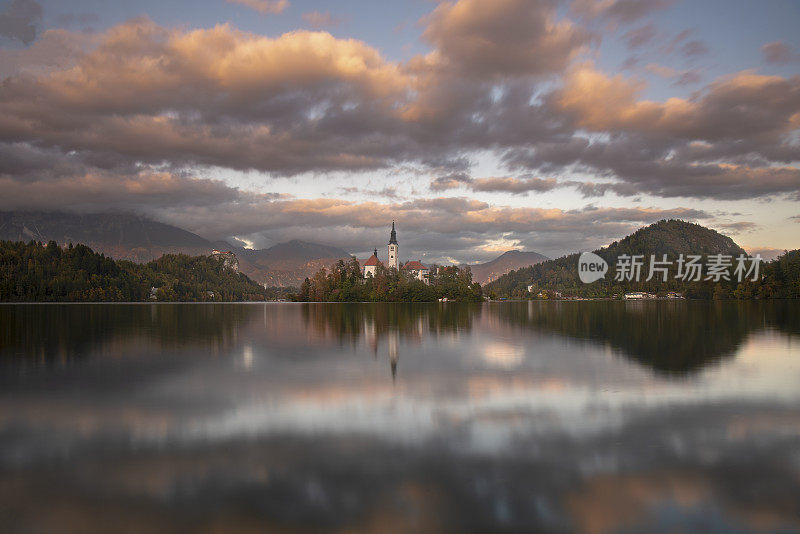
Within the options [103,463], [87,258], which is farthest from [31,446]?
[87,258]

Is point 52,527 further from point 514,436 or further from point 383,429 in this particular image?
point 514,436

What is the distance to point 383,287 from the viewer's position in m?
160

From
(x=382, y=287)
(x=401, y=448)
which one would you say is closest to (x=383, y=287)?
(x=382, y=287)

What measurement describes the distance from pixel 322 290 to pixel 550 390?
498 ft

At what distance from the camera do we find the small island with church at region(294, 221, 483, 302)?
158750 millimetres

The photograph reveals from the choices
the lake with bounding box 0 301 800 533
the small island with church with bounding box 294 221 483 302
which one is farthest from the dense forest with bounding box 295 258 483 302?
the lake with bounding box 0 301 800 533

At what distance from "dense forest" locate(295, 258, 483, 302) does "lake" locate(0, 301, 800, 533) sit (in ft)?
457

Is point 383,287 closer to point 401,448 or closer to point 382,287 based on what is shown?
point 382,287

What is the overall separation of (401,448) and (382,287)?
15073cm

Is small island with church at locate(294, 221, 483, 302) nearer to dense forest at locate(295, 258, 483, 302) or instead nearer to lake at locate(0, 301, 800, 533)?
dense forest at locate(295, 258, 483, 302)

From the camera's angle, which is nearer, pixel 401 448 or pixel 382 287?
pixel 401 448

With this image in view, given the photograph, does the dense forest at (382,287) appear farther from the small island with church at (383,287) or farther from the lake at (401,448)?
the lake at (401,448)

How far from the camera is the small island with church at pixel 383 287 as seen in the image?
15875 centimetres

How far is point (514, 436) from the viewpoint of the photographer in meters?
9.67
